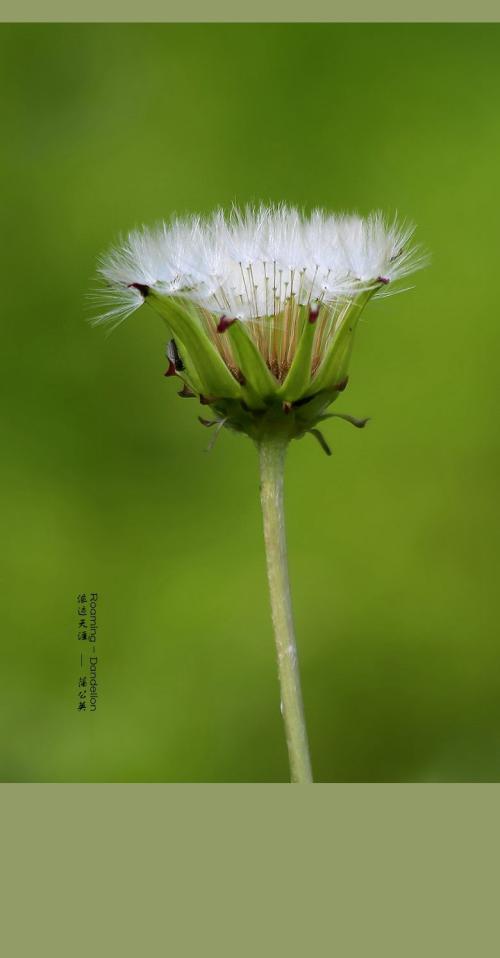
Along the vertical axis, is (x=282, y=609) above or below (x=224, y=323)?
below

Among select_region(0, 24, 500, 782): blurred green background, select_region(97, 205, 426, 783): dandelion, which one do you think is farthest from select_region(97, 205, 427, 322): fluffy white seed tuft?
select_region(0, 24, 500, 782): blurred green background

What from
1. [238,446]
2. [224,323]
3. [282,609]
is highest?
[238,446]

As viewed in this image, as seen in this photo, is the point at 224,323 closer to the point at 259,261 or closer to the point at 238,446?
the point at 259,261

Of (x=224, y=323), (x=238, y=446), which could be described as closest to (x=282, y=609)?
(x=224, y=323)

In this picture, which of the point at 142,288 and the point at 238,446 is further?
the point at 238,446
